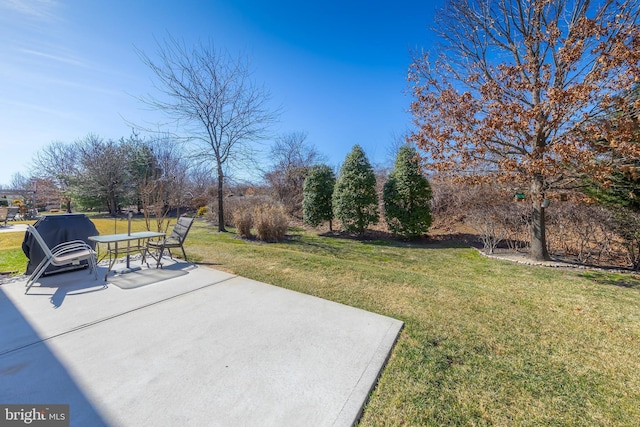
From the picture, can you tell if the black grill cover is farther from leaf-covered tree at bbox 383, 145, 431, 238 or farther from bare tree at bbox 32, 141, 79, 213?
bare tree at bbox 32, 141, 79, 213

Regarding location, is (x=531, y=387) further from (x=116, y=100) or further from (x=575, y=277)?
(x=116, y=100)

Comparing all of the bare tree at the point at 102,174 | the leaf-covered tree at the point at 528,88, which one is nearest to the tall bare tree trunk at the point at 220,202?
the leaf-covered tree at the point at 528,88

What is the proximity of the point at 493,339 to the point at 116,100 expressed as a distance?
40.5 feet

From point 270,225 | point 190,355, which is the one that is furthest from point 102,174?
point 190,355

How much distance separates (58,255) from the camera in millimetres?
3957

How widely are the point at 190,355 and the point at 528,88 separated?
283 inches

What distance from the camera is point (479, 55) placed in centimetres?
628

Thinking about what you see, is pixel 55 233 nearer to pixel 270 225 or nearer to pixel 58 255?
pixel 58 255

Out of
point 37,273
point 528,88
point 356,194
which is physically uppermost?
point 528,88

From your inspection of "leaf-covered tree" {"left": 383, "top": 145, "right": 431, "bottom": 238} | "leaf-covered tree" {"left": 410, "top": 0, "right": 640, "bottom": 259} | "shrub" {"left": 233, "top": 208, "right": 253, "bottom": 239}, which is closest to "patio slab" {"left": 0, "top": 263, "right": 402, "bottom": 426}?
"leaf-covered tree" {"left": 410, "top": 0, "right": 640, "bottom": 259}

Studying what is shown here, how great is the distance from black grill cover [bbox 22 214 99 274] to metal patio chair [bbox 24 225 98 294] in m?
0.16

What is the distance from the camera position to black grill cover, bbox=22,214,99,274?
4.07 metres

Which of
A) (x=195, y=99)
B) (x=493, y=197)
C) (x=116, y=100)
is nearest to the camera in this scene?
(x=493, y=197)

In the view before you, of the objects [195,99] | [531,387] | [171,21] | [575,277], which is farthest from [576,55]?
[195,99]
